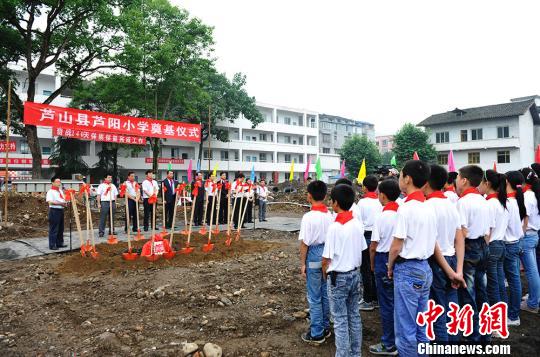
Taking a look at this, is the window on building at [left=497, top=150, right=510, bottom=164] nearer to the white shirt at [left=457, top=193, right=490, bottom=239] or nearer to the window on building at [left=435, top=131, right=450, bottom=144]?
the window on building at [left=435, top=131, right=450, bottom=144]

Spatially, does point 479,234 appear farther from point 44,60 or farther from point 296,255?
point 44,60

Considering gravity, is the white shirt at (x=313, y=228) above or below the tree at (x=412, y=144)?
below

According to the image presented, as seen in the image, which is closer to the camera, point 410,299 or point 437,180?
point 410,299

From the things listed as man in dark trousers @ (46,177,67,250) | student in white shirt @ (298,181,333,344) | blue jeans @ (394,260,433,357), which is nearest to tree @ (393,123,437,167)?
man in dark trousers @ (46,177,67,250)

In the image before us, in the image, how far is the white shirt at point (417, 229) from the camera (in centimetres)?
274

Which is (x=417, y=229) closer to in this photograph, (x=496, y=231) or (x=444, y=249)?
(x=444, y=249)

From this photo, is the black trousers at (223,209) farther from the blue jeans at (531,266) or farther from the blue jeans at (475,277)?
the blue jeans at (475,277)

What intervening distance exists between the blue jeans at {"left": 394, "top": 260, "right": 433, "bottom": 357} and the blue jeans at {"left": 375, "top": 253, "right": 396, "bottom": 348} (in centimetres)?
63

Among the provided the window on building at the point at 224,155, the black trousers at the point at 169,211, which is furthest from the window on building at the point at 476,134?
the black trousers at the point at 169,211

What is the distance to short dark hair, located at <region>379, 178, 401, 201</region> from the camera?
3529 mm

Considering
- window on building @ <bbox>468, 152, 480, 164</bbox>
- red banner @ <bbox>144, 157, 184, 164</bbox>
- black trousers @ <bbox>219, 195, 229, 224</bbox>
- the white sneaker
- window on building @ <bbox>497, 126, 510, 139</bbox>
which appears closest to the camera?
the white sneaker

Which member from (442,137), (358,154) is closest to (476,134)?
(442,137)

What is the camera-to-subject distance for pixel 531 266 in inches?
166

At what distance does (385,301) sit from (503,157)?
1367 inches
